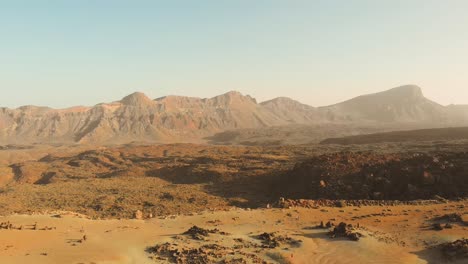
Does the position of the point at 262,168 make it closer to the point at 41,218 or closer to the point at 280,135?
the point at 41,218

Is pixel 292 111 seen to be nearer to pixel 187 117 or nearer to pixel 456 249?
pixel 187 117

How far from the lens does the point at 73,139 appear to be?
111 meters

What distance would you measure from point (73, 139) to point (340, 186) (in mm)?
99105

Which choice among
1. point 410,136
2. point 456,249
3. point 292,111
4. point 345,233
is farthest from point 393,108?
point 456,249

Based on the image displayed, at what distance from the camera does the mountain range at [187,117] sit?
113750 mm

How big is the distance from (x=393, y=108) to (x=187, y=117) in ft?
282

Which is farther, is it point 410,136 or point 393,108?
point 393,108

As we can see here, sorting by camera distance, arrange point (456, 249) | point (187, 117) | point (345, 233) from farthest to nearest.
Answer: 1. point (187, 117)
2. point (345, 233)
3. point (456, 249)

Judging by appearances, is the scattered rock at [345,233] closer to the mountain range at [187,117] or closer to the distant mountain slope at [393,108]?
the mountain range at [187,117]

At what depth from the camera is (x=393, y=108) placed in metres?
164

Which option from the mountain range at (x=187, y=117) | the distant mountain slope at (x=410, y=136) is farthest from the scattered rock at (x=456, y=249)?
the mountain range at (x=187, y=117)

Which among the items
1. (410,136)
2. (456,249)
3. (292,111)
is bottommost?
(456,249)

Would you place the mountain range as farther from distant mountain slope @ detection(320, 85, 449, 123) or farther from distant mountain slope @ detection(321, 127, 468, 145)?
distant mountain slope @ detection(321, 127, 468, 145)

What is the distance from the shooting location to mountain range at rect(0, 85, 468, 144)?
114 meters
